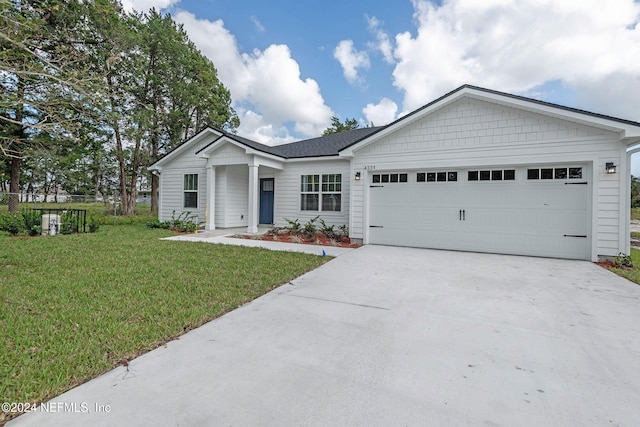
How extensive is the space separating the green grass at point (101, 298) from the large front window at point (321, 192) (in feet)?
13.4

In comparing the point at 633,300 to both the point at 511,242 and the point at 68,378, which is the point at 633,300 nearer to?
the point at 511,242

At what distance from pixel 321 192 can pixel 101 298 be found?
8156 millimetres

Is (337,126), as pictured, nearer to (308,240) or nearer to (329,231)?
(329,231)

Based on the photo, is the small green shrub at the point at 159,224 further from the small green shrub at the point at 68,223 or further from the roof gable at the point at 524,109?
the roof gable at the point at 524,109

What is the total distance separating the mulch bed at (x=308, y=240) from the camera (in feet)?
30.3

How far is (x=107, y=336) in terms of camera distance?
2.87 meters

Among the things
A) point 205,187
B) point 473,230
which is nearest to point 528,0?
point 473,230

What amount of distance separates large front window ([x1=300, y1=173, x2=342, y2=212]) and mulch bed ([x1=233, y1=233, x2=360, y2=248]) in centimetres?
125

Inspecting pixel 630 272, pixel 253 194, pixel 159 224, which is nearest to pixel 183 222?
pixel 159 224

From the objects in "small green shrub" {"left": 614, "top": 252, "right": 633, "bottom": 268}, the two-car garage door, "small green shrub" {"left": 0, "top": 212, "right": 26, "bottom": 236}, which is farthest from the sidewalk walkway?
"small green shrub" {"left": 614, "top": 252, "right": 633, "bottom": 268}

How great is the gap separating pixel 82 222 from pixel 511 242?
1435cm

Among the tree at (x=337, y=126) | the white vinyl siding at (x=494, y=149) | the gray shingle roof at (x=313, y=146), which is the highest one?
the tree at (x=337, y=126)

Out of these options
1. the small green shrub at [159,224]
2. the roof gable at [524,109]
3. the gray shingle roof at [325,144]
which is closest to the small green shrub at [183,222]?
the small green shrub at [159,224]

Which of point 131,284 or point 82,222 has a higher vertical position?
point 82,222
